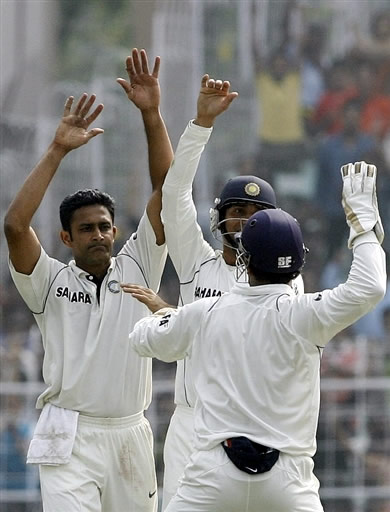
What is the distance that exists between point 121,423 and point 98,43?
9.47 metres

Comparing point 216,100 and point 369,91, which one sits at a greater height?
point 369,91

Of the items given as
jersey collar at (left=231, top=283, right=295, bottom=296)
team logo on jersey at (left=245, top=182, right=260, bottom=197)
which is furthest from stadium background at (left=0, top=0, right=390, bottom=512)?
jersey collar at (left=231, top=283, right=295, bottom=296)

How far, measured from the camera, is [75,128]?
6422 millimetres

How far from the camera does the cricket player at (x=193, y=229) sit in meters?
5.99

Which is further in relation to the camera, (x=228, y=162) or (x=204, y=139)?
(x=228, y=162)

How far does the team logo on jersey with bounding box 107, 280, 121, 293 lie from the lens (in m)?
6.32

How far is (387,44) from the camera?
1466 centimetres

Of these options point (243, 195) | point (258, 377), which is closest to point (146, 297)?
point (258, 377)

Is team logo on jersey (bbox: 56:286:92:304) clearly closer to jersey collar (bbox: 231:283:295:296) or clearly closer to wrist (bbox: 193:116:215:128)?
wrist (bbox: 193:116:215:128)

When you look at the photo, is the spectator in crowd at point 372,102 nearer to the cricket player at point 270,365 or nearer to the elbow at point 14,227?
the elbow at point 14,227

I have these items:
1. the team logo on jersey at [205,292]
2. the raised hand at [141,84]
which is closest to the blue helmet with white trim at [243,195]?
the team logo on jersey at [205,292]

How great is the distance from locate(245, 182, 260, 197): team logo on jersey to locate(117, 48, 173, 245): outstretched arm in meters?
0.54

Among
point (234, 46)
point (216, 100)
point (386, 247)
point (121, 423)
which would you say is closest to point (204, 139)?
point (216, 100)

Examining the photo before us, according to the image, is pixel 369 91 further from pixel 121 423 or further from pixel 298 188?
pixel 121 423
